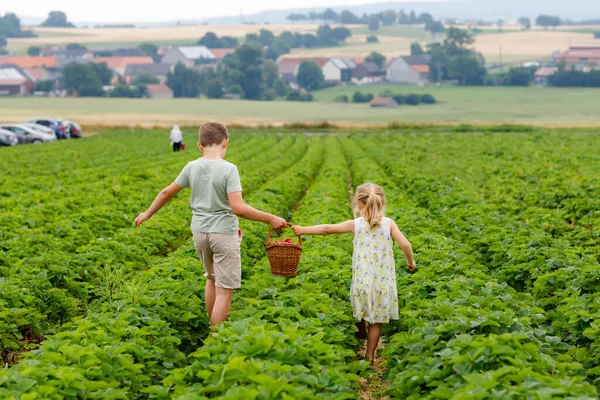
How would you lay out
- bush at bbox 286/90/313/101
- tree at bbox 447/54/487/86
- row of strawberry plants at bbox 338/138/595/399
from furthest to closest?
tree at bbox 447/54/487/86 → bush at bbox 286/90/313/101 → row of strawberry plants at bbox 338/138/595/399

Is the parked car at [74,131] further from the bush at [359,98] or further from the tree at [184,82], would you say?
the tree at [184,82]

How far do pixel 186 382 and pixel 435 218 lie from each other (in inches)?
422

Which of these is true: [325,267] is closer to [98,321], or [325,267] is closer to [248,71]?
[98,321]

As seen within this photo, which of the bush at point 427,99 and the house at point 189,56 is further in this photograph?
the house at point 189,56

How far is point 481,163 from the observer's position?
30062 millimetres

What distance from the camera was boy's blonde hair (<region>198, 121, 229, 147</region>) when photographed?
8172mm

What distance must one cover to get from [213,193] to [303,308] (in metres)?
1.51

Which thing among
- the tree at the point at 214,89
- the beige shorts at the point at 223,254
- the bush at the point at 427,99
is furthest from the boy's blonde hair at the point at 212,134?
the tree at the point at 214,89

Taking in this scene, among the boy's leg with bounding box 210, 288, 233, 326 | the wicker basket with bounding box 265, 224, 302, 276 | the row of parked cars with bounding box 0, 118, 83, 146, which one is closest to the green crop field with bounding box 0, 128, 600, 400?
the wicker basket with bounding box 265, 224, 302, 276

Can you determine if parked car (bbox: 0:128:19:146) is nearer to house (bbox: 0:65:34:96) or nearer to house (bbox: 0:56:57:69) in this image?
house (bbox: 0:65:34:96)

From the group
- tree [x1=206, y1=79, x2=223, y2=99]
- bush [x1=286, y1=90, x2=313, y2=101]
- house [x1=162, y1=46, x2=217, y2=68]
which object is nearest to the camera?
bush [x1=286, y1=90, x2=313, y2=101]

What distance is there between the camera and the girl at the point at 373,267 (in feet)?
26.7

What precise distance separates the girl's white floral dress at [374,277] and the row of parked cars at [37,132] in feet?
148

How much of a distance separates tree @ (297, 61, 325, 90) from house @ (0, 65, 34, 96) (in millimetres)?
45403
